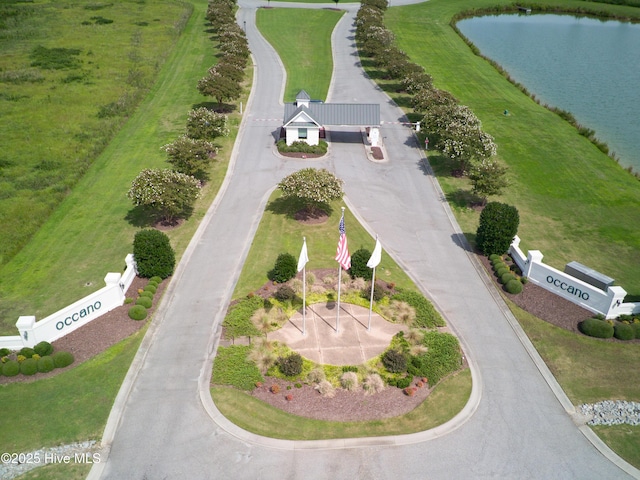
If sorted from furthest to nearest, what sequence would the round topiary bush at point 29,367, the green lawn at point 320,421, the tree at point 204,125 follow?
the tree at point 204,125 → the round topiary bush at point 29,367 → the green lawn at point 320,421

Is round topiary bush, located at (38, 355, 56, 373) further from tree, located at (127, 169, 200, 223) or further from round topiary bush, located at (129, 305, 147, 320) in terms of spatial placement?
tree, located at (127, 169, 200, 223)

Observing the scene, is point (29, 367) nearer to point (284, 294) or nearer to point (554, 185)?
point (284, 294)

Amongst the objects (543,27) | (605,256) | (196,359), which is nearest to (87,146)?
(196,359)

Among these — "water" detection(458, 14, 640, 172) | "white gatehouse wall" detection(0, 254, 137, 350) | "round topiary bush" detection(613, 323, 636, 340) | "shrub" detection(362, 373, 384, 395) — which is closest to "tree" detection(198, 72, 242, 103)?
"white gatehouse wall" detection(0, 254, 137, 350)

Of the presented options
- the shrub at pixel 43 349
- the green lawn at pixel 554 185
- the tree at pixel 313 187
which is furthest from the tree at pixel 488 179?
the shrub at pixel 43 349

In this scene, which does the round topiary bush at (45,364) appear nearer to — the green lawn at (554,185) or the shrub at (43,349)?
the shrub at (43,349)
